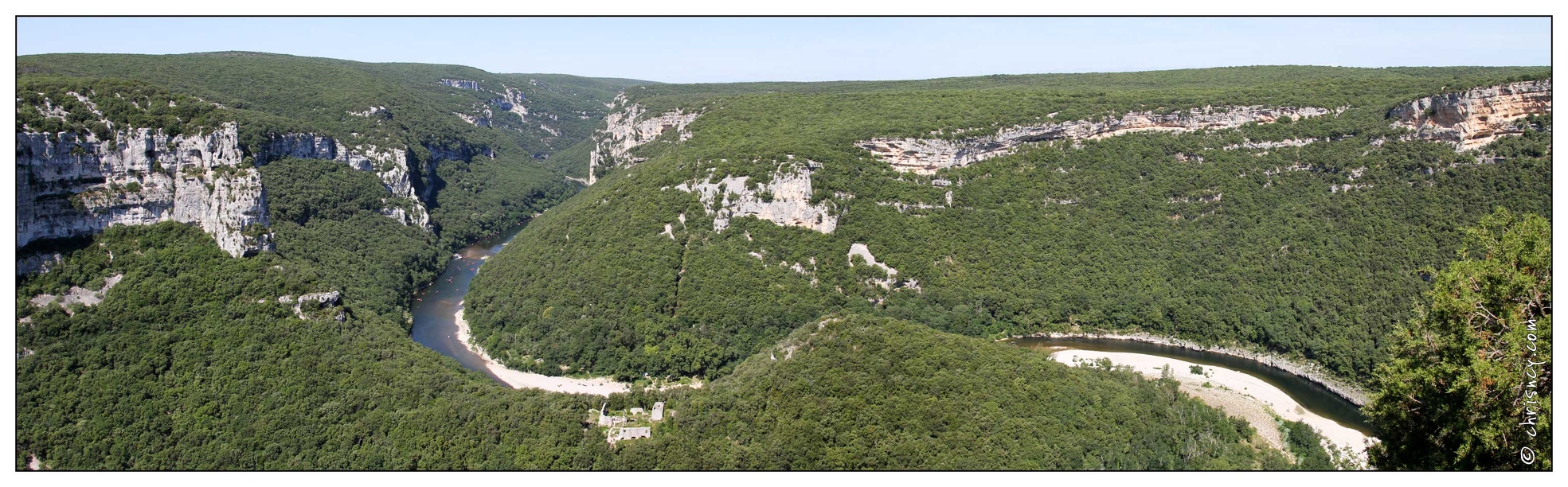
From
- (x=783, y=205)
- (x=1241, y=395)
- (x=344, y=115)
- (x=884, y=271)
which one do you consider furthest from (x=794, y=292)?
(x=344, y=115)

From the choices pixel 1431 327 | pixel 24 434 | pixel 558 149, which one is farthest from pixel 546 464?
pixel 558 149

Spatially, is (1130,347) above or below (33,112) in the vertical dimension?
below

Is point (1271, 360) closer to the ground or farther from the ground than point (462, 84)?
closer to the ground

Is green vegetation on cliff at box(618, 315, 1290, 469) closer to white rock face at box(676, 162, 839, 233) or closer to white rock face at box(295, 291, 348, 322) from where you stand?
white rock face at box(676, 162, 839, 233)

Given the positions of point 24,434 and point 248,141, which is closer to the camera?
point 24,434

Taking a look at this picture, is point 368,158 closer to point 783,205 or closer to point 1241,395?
point 783,205

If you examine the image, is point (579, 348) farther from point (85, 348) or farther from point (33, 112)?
point (33, 112)
